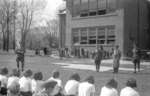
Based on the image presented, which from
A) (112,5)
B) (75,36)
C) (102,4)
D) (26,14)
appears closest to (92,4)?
(102,4)

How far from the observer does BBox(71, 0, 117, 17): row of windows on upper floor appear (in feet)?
104

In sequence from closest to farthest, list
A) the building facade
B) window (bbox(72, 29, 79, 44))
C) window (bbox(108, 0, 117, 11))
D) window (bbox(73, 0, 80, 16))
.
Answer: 1. the building facade
2. window (bbox(108, 0, 117, 11))
3. window (bbox(72, 29, 79, 44))
4. window (bbox(73, 0, 80, 16))

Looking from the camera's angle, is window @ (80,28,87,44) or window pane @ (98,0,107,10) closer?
window pane @ (98,0,107,10)

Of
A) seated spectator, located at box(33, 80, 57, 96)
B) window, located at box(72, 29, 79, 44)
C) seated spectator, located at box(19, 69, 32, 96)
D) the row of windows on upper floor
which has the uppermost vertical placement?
the row of windows on upper floor

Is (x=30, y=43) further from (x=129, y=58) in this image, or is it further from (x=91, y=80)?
(x=91, y=80)

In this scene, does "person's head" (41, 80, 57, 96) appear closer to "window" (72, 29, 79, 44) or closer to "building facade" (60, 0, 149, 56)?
"building facade" (60, 0, 149, 56)

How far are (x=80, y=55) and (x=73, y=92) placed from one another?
27.4 meters

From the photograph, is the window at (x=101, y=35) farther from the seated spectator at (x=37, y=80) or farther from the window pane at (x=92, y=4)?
the seated spectator at (x=37, y=80)

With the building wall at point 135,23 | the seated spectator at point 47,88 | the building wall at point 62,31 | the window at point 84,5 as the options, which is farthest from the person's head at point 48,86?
the building wall at point 62,31

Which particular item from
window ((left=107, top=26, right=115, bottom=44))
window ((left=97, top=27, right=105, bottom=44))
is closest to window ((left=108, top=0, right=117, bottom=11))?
window ((left=107, top=26, right=115, bottom=44))

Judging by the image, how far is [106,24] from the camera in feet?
104

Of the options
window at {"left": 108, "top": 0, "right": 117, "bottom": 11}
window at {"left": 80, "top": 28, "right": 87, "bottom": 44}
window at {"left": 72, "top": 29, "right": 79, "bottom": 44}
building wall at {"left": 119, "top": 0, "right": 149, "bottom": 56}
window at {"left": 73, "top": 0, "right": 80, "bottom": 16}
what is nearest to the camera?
building wall at {"left": 119, "top": 0, "right": 149, "bottom": 56}

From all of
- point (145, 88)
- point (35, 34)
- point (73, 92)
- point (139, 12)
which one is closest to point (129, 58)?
point (139, 12)

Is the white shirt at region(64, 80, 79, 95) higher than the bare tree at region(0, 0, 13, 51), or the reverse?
the bare tree at region(0, 0, 13, 51)
